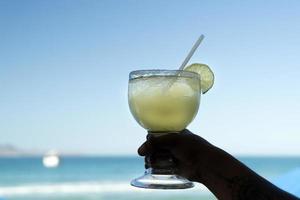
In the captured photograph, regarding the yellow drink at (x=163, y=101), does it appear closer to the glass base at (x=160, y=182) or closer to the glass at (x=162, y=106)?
the glass at (x=162, y=106)

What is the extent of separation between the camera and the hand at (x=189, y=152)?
131cm

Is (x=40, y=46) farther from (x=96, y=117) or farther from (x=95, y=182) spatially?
(x=95, y=182)

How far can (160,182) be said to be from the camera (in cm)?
128

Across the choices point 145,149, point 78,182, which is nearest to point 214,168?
point 145,149

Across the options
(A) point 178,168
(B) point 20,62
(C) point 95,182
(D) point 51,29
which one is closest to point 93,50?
(D) point 51,29

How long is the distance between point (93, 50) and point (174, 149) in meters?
27.3

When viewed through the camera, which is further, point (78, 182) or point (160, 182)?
point (78, 182)

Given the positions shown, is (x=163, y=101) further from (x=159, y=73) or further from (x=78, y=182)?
(x=78, y=182)

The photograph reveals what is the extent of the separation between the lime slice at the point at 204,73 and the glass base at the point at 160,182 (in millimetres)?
299

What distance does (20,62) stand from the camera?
30.3m

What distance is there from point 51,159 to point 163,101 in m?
31.7

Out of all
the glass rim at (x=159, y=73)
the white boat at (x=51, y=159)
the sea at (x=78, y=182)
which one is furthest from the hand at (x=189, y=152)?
the white boat at (x=51, y=159)

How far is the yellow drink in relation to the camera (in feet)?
4.35

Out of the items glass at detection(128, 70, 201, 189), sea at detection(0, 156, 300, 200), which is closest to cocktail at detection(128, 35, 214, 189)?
glass at detection(128, 70, 201, 189)
